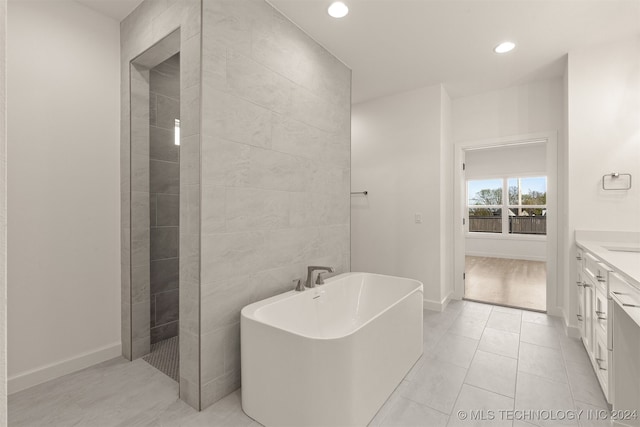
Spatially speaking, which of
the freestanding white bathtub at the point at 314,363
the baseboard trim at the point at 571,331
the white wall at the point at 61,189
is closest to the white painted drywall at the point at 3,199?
the freestanding white bathtub at the point at 314,363

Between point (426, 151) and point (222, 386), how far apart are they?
3.08 m

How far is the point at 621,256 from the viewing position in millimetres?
1839

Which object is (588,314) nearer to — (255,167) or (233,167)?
(255,167)

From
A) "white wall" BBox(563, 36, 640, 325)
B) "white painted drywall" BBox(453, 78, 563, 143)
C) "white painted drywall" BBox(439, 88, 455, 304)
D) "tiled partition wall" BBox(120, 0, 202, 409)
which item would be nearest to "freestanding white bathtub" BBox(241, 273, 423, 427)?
"tiled partition wall" BBox(120, 0, 202, 409)

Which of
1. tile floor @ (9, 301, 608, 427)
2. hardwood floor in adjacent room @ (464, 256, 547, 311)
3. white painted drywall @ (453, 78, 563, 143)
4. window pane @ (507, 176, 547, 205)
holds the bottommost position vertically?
tile floor @ (9, 301, 608, 427)

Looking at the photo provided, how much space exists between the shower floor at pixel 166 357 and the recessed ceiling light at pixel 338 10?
112 inches

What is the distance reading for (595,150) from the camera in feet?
8.59

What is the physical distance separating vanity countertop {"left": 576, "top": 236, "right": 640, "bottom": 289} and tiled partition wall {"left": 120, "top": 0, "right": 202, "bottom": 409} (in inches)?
83.4

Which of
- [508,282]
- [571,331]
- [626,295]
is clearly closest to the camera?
[626,295]

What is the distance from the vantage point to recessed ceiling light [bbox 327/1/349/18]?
2.17 m

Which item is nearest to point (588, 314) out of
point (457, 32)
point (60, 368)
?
point (457, 32)

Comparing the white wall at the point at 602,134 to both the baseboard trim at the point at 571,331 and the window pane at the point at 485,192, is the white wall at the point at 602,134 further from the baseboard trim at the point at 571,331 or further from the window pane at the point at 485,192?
the window pane at the point at 485,192

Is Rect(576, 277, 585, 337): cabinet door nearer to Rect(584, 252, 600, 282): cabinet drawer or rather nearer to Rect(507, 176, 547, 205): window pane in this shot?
Rect(584, 252, 600, 282): cabinet drawer

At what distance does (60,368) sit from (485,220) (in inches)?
313
